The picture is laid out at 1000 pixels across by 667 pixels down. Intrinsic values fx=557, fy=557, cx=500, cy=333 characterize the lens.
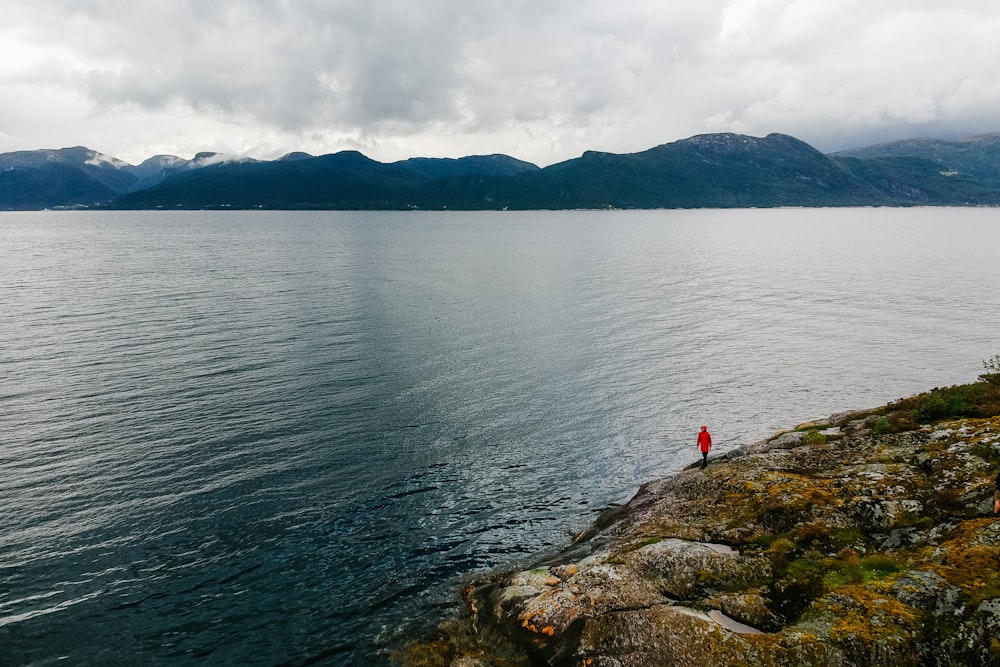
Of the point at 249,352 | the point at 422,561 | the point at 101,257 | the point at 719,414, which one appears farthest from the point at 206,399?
the point at 101,257

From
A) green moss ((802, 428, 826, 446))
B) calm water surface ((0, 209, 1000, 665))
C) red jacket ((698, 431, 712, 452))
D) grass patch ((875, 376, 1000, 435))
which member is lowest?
calm water surface ((0, 209, 1000, 665))

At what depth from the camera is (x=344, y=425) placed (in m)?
41.4

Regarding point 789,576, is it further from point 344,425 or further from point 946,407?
point 344,425

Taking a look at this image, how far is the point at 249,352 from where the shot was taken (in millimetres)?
57656

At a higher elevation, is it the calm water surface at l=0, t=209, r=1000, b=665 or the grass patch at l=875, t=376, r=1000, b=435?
the grass patch at l=875, t=376, r=1000, b=435

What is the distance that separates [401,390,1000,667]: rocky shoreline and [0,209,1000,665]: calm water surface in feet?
15.7

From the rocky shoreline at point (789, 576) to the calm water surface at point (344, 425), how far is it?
479 cm

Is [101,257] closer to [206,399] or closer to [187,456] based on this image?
[206,399]

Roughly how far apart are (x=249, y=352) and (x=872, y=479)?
5412 centimetres

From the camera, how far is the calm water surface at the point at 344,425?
23.4 m

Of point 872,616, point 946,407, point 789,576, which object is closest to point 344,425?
point 789,576

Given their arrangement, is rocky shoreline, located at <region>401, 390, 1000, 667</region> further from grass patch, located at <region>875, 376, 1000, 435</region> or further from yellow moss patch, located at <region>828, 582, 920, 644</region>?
grass patch, located at <region>875, 376, 1000, 435</region>

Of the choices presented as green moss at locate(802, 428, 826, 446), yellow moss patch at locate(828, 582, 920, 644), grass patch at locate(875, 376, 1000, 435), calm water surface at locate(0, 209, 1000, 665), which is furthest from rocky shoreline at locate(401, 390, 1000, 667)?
calm water surface at locate(0, 209, 1000, 665)

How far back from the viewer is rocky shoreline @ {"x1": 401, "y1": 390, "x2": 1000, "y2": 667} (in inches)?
613
